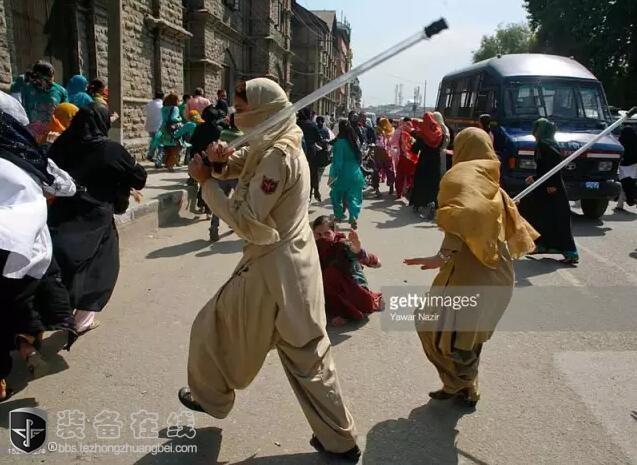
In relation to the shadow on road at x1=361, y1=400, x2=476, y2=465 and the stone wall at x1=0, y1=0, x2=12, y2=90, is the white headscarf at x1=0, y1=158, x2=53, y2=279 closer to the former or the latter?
the shadow on road at x1=361, y1=400, x2=476, y2=465

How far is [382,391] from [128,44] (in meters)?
11.7

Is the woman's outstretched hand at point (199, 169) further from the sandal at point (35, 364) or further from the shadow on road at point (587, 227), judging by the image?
the shadow on road at point (587, 227)

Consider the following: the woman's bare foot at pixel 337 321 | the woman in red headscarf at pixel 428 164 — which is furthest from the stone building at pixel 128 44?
the woman in red headscarf at pixel 428 164

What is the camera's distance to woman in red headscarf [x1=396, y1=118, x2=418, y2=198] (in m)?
10.3

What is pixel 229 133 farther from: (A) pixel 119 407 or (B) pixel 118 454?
(B) pixel 118 454

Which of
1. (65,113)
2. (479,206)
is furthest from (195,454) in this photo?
(65,113)

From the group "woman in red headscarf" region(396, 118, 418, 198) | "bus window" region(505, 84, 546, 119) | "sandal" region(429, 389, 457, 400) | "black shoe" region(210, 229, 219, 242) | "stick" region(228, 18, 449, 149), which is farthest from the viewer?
"woman in red headscarf" region(396, 118, 418, 198)

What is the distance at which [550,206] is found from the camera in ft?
20.3

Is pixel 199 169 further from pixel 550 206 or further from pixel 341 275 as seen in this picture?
pixel 550 206

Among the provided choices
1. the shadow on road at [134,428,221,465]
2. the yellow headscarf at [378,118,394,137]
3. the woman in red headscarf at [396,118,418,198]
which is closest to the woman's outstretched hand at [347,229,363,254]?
the shadow on road at [134,428,221,465]

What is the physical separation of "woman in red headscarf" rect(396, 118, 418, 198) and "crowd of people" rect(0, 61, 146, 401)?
690 centimetres

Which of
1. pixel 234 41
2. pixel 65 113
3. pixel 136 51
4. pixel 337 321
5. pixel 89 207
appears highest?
pixel 234 41

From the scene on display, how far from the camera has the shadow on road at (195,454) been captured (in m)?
2.55

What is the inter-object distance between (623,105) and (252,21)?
788 inches
